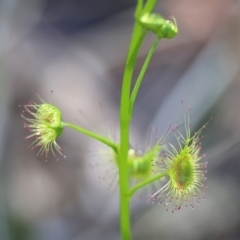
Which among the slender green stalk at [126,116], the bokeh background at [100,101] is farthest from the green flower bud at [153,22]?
the bokeh background at [100,101]

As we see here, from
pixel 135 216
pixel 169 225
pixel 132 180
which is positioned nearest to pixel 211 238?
pixel 169 225

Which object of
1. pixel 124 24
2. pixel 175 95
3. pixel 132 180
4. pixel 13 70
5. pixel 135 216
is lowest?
pixel 132 180

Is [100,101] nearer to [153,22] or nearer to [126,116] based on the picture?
[126,116]

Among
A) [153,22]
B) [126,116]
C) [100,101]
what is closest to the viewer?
[153,22]

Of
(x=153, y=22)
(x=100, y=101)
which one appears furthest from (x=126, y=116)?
(x=100, y=101)

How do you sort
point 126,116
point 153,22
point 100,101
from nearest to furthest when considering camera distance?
1. point 153,22
2. point 126,116
3. point 100,101

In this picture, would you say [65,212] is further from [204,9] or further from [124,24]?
[204,9]

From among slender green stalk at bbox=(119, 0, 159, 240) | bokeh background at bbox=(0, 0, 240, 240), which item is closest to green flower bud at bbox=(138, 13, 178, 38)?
slender green stalk at bbox=(119, 0, 159, 240)

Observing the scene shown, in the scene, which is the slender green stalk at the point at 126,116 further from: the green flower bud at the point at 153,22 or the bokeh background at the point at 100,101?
the bokeh background at the point at 100,101
